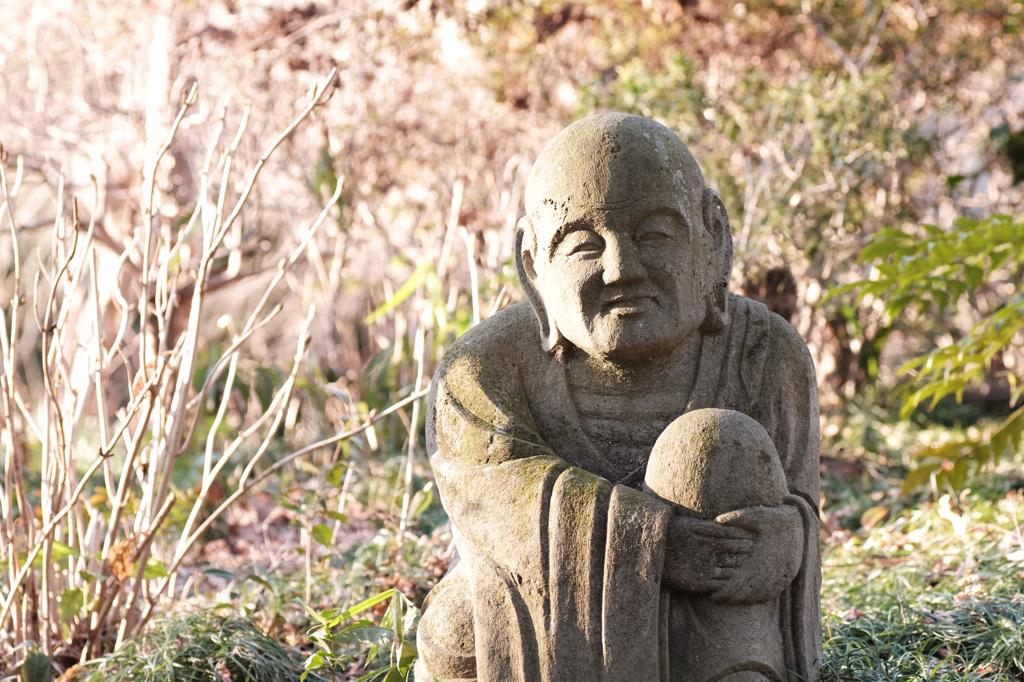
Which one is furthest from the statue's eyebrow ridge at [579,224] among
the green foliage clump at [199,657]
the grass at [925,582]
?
the green foliage clump at [199,657]

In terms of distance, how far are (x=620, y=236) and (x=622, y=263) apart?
7 centimetres

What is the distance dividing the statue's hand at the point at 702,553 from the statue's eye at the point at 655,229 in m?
0.65

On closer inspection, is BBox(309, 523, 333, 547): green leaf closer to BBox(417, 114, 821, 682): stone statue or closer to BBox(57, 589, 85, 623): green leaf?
BBox(57, 589, 85, 623): green leaf

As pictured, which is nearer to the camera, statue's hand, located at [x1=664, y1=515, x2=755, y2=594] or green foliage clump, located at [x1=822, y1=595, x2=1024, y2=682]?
statue's hand, located at [x1=664, y1=515, x2=755, y2=594]

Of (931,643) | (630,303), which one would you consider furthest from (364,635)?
(931,643)

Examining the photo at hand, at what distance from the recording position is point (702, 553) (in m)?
2.07

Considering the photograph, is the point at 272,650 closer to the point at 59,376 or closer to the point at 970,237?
the point at 59,376

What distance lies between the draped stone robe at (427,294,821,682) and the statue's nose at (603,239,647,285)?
1.09 ft

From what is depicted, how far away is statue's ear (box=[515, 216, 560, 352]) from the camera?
2387mm

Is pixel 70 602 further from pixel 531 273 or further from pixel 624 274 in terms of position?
pixel 624 274

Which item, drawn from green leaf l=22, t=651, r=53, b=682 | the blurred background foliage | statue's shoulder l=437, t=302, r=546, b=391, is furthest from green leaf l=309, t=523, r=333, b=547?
the blurred background foliage

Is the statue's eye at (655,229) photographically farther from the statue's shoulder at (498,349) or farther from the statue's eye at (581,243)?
the statue's shoulder at (498,349)

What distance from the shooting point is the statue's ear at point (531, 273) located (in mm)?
2387

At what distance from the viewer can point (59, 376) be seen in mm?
3148
